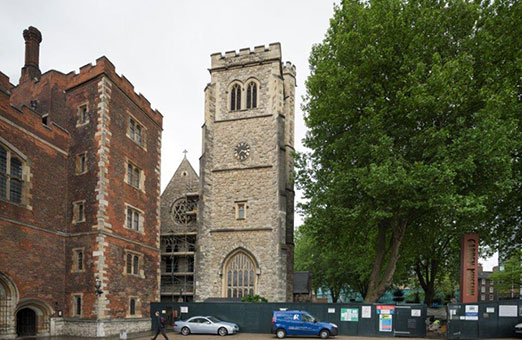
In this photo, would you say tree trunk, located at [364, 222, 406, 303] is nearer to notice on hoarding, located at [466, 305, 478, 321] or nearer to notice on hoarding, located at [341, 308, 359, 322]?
notice on hoarding, located at [341, 308, 359, 322]

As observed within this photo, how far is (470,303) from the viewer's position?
776 inches

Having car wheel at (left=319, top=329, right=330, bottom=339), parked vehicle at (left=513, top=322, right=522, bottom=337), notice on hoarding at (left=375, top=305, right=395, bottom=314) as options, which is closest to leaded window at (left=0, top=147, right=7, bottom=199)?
car wheel at (left=319, top=329, right=330, bottom=339)

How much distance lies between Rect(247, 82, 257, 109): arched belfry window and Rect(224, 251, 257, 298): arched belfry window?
11493 millimetres

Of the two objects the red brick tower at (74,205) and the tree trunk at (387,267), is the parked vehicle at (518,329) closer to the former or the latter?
the tree trunk at (387,267)

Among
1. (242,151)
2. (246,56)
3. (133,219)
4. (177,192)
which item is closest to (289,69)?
(246,56)

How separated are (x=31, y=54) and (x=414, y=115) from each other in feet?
77.8

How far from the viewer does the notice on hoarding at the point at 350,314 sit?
21719 mm

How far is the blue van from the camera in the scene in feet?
66.5

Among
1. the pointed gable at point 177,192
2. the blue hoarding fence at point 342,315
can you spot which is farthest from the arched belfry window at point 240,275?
the pointed gable at point 177,192

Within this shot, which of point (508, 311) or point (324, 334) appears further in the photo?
point (324, 334)

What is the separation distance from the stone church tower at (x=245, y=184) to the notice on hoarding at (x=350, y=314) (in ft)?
26.3

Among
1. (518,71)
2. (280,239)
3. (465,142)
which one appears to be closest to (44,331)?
(280,239)

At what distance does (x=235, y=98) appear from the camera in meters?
34.1

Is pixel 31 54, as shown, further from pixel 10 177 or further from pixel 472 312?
pixel 472 312
